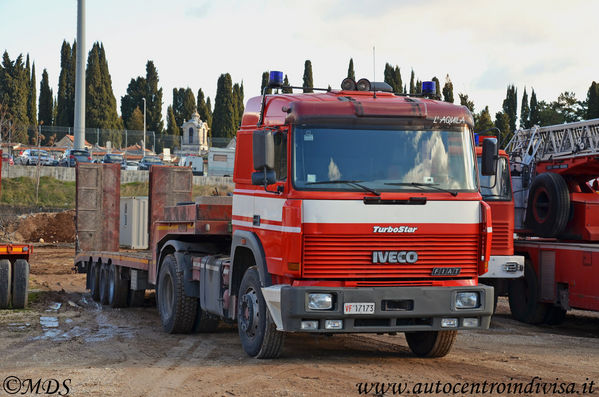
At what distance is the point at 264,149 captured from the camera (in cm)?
920

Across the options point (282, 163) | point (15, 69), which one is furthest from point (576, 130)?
point (15, 69)

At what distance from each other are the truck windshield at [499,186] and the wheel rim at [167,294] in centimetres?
544

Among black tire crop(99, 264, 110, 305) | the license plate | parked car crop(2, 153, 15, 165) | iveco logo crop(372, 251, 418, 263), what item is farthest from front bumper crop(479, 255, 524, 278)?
parked car crop(2, 153, 15, 165)

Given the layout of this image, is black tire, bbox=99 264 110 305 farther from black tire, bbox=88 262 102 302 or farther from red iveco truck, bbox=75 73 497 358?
red iveco truck, bbox=75 73 497 358

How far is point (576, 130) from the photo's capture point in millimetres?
15664

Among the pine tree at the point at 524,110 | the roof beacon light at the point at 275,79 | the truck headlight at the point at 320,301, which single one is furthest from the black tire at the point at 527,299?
the pine tree at the point at 524,110

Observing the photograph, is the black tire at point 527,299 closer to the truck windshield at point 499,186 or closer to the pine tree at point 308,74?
the truck windshield at point 499,186

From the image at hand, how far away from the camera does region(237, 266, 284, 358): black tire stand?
962 cm

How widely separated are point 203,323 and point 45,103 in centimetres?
7937

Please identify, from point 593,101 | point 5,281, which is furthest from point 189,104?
point 5,281

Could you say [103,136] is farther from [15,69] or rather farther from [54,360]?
[54,360]

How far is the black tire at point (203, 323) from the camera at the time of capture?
1266cm

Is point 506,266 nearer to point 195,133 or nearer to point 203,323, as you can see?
point 203,323

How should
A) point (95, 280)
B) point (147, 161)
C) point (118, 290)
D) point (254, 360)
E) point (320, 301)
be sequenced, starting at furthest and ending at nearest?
point (147, 161), point (95, 280), point (118, 290), point (254, 360), point (320, 301)
